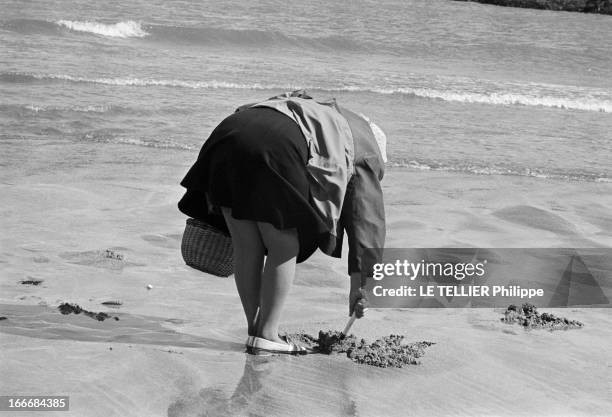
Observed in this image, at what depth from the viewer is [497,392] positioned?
3.58 metres

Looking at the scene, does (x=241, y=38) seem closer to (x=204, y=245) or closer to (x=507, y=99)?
(x=507, y=99)

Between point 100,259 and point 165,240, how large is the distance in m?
0.55

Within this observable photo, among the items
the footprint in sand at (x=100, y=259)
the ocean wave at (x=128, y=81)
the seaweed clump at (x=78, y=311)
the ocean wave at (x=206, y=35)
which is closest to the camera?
the seaweed clump at (x=78, y=311)

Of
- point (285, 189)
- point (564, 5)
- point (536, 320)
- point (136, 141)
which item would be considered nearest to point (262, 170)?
point (285, 189)

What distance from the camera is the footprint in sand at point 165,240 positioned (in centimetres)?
534

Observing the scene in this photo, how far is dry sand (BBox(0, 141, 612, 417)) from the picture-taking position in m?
3.42

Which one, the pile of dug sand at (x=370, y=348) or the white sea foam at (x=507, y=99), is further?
the white sea foam at (x=507, y=99)

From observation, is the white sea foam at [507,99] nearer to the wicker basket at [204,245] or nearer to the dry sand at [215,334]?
the dry sand at [215,334]

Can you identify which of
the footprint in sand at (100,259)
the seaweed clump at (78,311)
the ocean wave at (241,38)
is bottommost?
the ocean wave at (241,38)

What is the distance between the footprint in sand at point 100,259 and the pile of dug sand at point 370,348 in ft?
4.11

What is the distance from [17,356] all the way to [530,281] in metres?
2.70

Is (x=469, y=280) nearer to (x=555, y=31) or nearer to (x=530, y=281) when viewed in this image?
(x=530, y=281)

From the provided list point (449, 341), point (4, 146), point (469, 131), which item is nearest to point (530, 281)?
point (449, 341)

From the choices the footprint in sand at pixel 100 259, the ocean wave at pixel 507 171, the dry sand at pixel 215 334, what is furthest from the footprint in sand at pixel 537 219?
the footprint in sand at pixel 100 259
